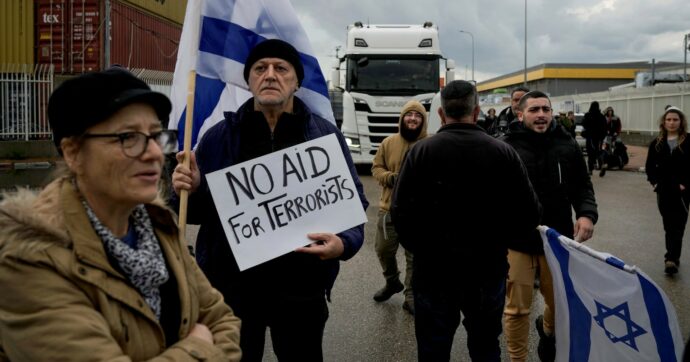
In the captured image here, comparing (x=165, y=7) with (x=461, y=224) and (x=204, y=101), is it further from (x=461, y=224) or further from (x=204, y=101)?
(x=461, y=224)

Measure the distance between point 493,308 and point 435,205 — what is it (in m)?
0.62

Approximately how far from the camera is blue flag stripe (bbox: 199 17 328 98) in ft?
11.0

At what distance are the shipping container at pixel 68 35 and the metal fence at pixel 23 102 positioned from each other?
78 centimetres

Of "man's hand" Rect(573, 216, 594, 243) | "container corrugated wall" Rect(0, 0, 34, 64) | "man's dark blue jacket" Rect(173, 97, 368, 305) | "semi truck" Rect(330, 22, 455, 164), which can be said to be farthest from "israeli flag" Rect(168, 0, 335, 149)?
"container corrugated wall" Rect(0, 0, 34, 64)

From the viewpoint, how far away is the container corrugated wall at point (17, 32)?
15.5m

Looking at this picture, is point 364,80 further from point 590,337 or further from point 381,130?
point 590,337

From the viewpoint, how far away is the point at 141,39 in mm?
18422

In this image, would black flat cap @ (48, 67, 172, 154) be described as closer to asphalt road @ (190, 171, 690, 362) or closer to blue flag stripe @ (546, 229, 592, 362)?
blue flag stripe @ (546, 229, 592, 362)

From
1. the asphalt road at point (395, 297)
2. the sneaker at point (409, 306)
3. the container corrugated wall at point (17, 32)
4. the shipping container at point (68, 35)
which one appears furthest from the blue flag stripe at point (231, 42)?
the container corrugated wall at point (17, 32)

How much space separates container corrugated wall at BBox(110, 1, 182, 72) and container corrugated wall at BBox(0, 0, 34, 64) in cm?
187

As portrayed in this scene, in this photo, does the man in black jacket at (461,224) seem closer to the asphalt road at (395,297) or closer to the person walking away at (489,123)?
the asphalt road at (395,297)

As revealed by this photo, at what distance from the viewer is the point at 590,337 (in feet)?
11.1

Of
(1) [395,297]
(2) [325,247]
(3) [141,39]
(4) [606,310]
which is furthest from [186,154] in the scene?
(3) [141,39]

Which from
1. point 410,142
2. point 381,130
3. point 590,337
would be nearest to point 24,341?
point 590,337
